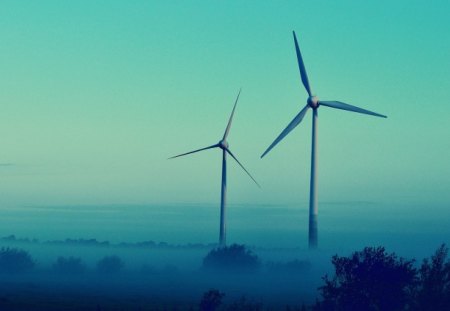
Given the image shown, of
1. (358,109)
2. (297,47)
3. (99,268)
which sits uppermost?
(297,47)

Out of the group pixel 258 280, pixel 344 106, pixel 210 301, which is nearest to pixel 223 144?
pixel 344 106

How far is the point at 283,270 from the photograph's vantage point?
194125 millimetres

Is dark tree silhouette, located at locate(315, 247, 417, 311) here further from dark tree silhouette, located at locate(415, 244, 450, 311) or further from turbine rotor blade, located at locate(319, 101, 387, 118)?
turbine rotor blade, located at locate(319, 101, 387, 118)

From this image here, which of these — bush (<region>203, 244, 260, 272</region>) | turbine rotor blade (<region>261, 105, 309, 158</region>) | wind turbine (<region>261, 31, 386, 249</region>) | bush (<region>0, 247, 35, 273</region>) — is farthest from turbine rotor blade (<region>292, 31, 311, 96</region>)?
bush (<region>0, 247, 35, 273</region>)

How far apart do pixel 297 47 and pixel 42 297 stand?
54175mm

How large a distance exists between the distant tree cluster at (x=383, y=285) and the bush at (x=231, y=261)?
11246 centimetres

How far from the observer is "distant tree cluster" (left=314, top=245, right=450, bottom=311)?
182 ft

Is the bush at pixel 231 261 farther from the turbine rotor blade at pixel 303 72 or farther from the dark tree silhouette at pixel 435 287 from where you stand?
the dark tree silhouette at pixel 435 287

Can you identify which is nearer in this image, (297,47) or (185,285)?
(297,47)

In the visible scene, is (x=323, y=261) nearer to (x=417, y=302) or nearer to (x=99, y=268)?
(x=99, y=268)

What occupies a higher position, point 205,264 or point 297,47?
point 297,47

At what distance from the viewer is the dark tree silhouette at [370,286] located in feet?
187

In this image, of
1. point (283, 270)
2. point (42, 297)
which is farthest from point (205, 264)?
point (42, 297)

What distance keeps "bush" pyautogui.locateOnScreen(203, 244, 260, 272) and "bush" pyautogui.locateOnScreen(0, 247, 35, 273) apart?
49.2 meters
